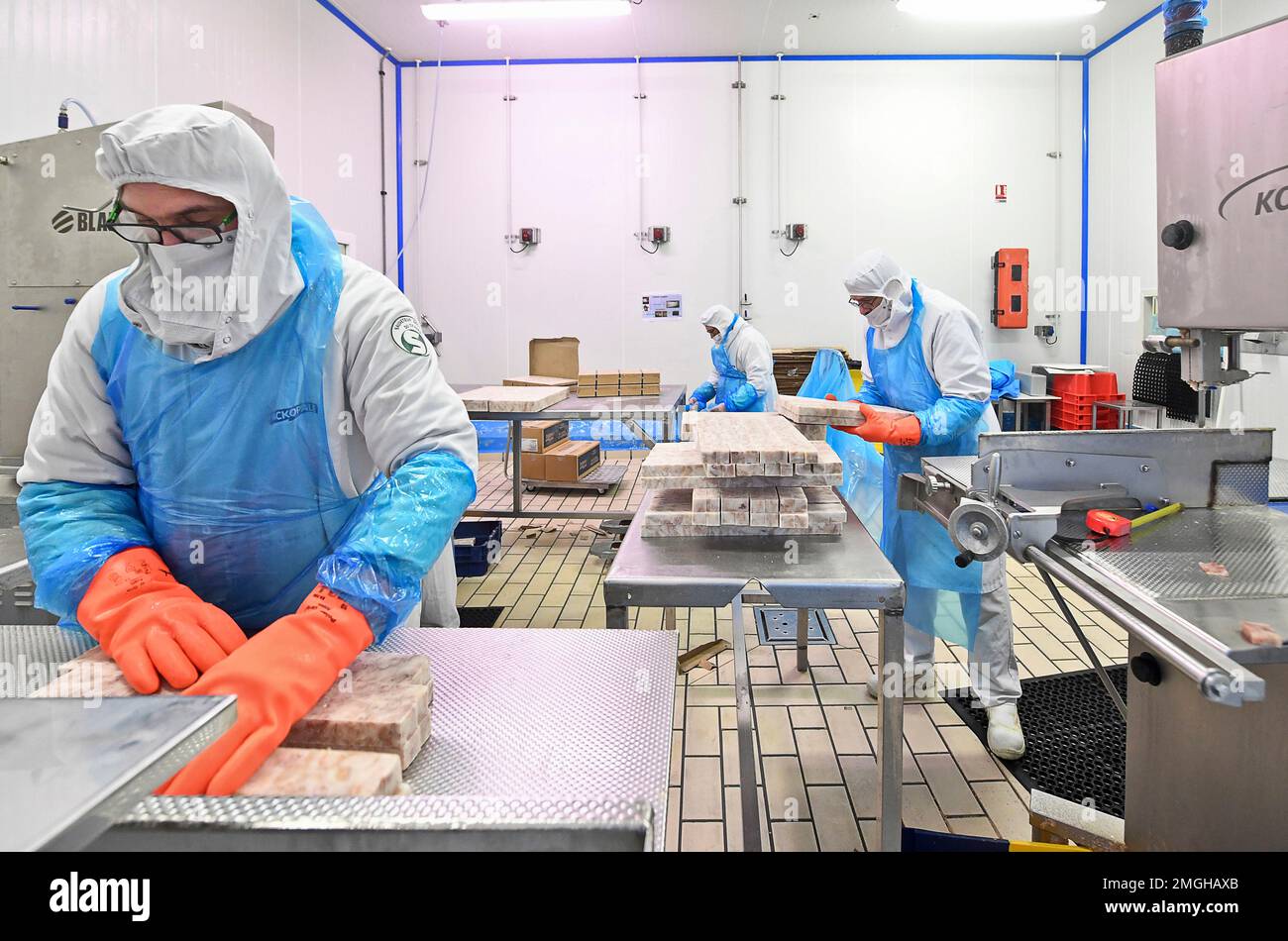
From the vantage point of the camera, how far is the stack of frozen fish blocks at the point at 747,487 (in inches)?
78.3

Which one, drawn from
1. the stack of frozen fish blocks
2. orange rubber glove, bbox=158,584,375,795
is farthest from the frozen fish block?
the stack of frozen fish blocks

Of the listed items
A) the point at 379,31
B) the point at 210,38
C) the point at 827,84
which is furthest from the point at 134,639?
→ the point at 827,84

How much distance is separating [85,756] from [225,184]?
92cm

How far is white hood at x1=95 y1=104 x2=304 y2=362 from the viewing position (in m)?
1.19

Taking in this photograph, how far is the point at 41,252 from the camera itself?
2314 mm

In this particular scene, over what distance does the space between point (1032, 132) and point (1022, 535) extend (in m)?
8.09

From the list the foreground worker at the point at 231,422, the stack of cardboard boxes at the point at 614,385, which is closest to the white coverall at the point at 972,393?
the foreground worker at the point at 231,422

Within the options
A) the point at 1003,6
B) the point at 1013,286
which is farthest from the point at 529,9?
the point at 1013,286

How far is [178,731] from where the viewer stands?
0.67 meters

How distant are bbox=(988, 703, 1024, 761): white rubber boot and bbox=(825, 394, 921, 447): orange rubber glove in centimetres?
92

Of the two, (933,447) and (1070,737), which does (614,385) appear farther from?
(1070,737)

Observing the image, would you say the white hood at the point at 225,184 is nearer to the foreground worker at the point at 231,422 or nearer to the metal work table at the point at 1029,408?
the foreground worker at the point at 231,422

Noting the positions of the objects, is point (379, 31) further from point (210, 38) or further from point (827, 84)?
point (827, 84)

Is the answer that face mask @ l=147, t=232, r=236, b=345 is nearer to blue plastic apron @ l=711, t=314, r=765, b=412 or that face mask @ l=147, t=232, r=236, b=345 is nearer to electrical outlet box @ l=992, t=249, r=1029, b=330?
blue plastic apron @ l=711, t=314, r=765, b=412
